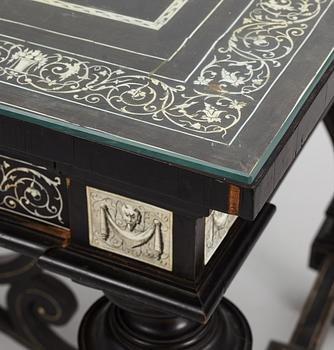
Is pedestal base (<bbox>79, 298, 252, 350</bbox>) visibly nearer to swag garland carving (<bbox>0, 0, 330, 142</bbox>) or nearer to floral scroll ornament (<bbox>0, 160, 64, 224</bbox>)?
floral scroll ornament (<bbox>0, 160, 64, 224</bbox>)

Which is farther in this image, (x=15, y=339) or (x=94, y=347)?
(x=15, y=339)

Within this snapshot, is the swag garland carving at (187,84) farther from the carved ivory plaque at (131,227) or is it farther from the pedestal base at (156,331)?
the pedestal base at (156,331)

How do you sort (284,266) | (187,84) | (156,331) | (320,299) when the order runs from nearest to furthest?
(187,84)
(156,331)
(320,299)
(284,266)

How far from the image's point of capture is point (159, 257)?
Result: 1.33 metres

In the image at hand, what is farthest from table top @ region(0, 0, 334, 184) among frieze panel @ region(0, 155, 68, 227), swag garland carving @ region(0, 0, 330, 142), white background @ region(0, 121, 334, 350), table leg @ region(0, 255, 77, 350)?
white background @ region(0, 121, 334, 350)

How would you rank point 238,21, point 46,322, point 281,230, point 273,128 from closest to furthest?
point 273,128 < point 238,21 < point 46,322 < point 281,230

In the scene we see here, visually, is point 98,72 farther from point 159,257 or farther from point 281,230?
point 281,230

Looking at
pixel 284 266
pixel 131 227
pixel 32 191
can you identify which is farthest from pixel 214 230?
pixel 284 266

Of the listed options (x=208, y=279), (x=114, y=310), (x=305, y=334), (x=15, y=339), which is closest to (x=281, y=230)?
(x=305, y=334)

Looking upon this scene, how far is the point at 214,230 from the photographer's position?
136cm

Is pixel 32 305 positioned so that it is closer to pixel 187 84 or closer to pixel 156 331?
pixel 156 331

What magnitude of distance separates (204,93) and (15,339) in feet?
2.37

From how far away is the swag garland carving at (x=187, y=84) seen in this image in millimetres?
1295

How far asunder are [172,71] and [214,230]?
204 mm
